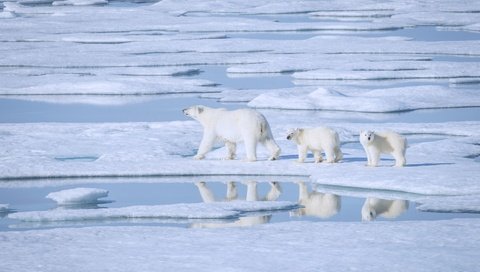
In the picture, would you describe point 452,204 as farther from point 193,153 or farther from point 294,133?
point 193,153

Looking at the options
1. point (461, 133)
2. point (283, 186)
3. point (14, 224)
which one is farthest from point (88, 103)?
point (14, 224)

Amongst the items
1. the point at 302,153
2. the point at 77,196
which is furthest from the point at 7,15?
the point at 77,196

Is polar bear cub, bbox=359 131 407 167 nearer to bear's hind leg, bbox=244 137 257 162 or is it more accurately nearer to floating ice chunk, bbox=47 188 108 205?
bear's hind leg, bbox=244 137 257 162

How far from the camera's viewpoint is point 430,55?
1908cm

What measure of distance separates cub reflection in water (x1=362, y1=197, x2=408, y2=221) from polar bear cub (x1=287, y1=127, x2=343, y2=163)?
99 centimetres

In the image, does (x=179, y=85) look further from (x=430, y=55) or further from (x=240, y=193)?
(x=240, y=193)

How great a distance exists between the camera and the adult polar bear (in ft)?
28.4

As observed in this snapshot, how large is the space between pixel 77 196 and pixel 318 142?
6.39ft

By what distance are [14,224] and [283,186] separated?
2.11 metres

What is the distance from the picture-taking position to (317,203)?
297 inches

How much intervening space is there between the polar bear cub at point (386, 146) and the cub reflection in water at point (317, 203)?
0.72 metres

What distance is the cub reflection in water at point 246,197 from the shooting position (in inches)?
269

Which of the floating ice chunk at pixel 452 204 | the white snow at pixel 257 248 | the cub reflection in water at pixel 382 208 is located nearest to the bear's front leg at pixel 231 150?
the cub reflection in water at pixel 382 208

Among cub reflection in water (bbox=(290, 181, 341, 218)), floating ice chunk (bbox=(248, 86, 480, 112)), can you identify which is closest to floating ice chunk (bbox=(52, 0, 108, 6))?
floating ice chunk (bbox=(248, 86, 480, 112))
